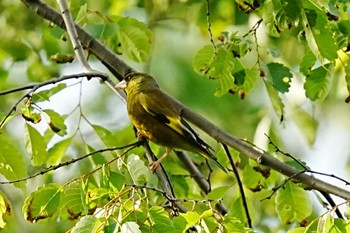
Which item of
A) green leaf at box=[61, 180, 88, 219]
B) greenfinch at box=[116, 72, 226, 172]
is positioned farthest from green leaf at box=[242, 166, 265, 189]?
green leaf at box=[61, 180, 88, 219]

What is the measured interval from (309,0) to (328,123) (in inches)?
242

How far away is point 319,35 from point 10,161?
1091 millimetres

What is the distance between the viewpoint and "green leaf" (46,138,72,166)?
4.16m

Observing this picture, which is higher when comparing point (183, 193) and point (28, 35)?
point (28, 35)

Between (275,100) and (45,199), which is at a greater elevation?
(275,100)

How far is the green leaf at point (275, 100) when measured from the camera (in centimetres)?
385

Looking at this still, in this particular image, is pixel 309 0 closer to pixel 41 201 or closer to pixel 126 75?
pixel 41 201

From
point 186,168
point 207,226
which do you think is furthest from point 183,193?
point 207,226

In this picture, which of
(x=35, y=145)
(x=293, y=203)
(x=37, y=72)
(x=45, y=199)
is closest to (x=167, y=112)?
(x=293, y=203)

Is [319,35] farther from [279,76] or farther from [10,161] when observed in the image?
[10,161]

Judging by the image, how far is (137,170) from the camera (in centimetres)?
312

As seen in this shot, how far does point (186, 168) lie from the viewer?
453 centimetres

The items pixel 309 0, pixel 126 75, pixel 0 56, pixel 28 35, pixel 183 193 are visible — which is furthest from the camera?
pixel 28 35

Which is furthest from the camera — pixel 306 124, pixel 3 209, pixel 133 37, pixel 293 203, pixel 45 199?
pixel 306 124
